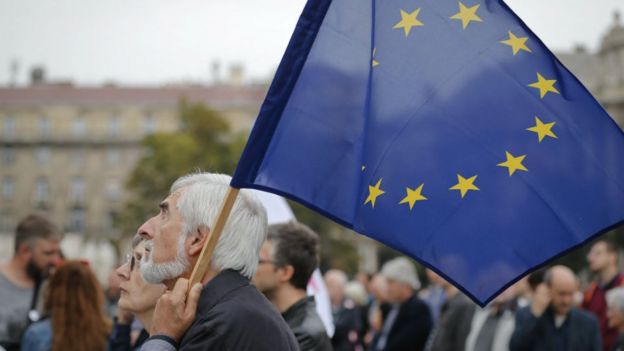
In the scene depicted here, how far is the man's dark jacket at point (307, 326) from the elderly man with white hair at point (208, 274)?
150 cm

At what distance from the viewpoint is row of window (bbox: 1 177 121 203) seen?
9088 centimetres

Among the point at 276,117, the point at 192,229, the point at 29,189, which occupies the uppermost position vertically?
the point at 276,117

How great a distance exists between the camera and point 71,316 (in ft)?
18.1

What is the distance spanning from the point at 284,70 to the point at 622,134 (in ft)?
4.16

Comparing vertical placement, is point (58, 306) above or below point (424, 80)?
below

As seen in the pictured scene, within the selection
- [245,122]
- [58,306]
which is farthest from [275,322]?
[245,122]

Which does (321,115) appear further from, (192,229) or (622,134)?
(622,134)

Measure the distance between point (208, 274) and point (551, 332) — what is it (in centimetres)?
479

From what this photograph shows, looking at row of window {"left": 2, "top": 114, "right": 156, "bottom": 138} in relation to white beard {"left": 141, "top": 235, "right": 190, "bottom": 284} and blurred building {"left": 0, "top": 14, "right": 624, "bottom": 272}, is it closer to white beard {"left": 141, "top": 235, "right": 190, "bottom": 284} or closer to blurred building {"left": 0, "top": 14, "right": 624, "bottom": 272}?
blurred building {"left": 0, "top": 14, "right": 624, "bottom": 272}

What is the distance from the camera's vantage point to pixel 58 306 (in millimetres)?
5539

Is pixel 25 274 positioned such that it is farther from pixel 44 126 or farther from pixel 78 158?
pixel 44 126

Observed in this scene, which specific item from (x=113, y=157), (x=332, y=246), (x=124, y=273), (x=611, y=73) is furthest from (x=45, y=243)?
(x=113, y=157)

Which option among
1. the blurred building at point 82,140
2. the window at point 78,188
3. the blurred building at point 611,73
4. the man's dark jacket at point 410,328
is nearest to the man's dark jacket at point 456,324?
the man's dark jacket at point 410,328

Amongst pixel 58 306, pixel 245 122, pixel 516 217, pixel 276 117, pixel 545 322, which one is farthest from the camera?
pixel 245 122
